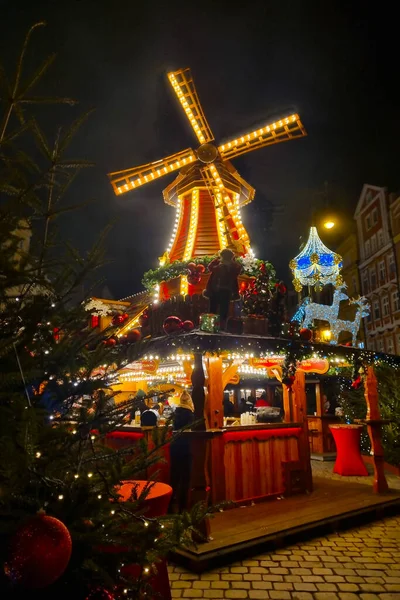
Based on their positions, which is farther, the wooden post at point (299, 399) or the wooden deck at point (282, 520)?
the wooden post at point (299, 399)

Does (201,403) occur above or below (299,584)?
above

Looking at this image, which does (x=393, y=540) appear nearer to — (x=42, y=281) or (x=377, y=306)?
(x=42, y=281)

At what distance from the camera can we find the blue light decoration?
11.8 metres

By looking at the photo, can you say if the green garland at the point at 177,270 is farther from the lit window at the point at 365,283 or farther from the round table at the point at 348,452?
the lit window at the point at 365,283

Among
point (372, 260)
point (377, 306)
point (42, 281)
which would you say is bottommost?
point (42, 281)

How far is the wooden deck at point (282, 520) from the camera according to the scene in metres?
5.25

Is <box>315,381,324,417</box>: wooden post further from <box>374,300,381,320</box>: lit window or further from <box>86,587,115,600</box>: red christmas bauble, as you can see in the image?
<box>374,300,381,320</box>: lit window

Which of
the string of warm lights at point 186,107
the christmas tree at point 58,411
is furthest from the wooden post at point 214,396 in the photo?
the string of warm lights at point 186,107

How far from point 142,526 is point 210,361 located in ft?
18.1

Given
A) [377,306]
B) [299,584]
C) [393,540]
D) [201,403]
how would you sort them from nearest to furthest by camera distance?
[299,584] → [393,540] → [201,403] → [377,306]

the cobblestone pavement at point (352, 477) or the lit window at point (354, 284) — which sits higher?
the lit window at point (354, 284)

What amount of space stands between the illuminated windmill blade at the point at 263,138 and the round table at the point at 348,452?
1086cm

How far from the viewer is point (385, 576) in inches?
189

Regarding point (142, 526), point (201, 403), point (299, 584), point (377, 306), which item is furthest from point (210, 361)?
point (377, 306)
